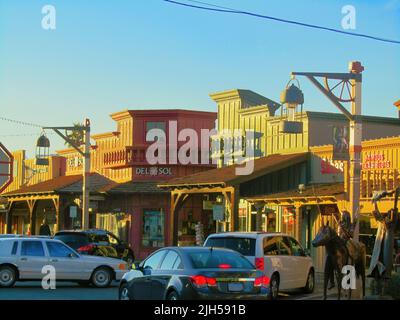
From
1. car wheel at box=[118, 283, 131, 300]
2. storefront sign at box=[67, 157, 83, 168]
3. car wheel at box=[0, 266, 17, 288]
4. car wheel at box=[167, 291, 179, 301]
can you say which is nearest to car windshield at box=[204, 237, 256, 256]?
car wheel at box=[118, 283, 131, 300]

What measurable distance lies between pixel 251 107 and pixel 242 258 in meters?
22.4

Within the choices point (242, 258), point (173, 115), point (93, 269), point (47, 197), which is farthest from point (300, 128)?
point (47, 197)

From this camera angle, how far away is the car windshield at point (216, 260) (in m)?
16.1

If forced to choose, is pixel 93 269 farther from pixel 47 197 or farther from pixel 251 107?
pixel 47 197

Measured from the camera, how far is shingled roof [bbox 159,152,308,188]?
33.9 meters

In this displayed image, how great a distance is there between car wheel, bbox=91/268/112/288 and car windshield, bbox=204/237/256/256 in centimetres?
448

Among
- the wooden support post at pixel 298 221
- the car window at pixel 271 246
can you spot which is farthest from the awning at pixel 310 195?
the car window at pixel 271 246

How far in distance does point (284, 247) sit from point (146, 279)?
627 cm

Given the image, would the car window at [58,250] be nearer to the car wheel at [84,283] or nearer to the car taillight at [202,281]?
the car wheel at [84,283]

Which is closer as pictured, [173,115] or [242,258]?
[242,258]

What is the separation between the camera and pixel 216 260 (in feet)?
53.8

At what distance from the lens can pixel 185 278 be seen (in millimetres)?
15688

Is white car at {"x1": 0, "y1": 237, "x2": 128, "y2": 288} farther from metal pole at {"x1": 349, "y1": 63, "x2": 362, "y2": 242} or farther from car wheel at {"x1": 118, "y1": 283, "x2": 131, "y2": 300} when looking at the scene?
metal pole at {"x1": 349, "y1": 63, "x2": 362, "y2": 242}

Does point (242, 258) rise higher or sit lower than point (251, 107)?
lower
